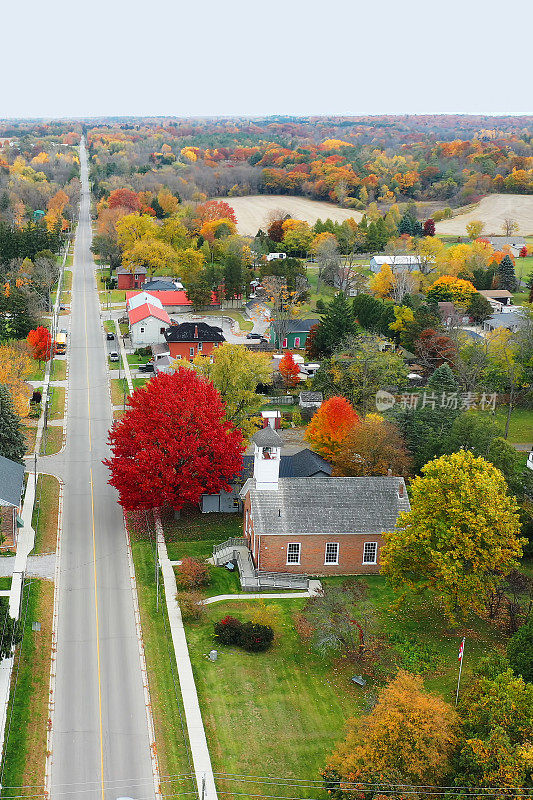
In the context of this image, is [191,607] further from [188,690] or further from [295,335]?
[295,335]

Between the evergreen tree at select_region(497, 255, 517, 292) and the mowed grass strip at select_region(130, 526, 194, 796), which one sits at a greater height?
the evergreen tree at select_region(497, 255, 517, 292)

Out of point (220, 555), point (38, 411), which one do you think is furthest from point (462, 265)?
point (220, 555)

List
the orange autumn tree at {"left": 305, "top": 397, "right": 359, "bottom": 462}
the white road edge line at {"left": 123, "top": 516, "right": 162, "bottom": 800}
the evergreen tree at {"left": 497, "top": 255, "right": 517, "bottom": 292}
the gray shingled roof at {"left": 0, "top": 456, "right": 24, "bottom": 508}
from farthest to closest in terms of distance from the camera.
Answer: the evergreen tree at {"left": 497, "top": 255, "right": 517, "bottom": 292}
the orange autumn tree at {"left": 305, "top": 397, "right": 359, "bottom": 462}
the gray shingled roof at {"left": 0, "top": 456, "right": 24, "bottom": 508}
the white road edge line at {"left": 123, "top": 516, "right": 162, "bottom": 800}

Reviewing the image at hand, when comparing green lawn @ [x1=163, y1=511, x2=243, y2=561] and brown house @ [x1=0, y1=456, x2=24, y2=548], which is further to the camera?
green lawn @ [x1=163, y1=511, x2=243, y2=561]

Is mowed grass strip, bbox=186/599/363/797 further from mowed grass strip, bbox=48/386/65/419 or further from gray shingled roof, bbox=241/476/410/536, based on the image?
mowed grass strip, bbox=48/386/65/419

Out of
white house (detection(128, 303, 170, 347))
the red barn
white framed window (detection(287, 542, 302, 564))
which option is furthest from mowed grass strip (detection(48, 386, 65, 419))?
white framed window (detection(287, 542, 302, 564))

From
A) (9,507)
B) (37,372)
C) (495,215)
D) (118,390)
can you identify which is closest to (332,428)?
(9,507)
